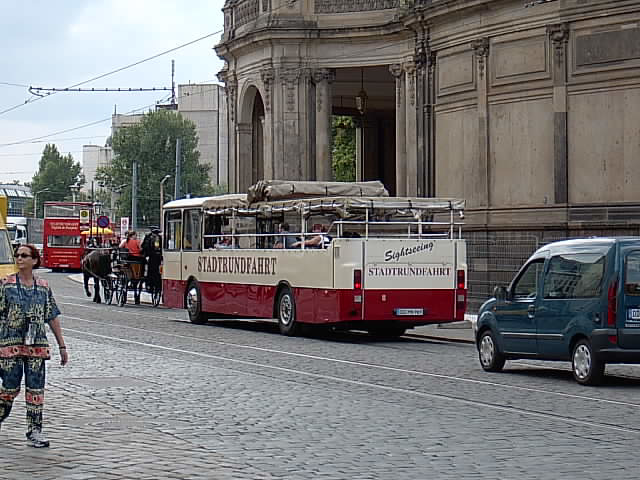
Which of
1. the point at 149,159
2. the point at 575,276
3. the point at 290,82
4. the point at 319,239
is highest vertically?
the point at 149,159

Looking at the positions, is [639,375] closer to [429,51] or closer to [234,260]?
[234,260]

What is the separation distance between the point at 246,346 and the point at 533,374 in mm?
6423

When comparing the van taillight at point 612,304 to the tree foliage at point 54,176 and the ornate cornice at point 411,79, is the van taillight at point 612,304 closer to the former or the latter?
the ornate cornice at point 411,79

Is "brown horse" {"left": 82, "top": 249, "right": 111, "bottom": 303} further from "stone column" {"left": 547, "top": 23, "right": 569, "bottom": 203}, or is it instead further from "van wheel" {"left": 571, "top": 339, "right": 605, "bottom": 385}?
"van wheel" {"left": 571, "top": 339, "right": 605, "bottom": 385}

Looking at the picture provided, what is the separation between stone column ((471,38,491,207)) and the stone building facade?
0.13 ft

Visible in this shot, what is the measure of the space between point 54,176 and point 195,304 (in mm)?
142796

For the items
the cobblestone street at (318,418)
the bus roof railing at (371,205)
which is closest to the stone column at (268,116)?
the bus roof railing at (371,205)

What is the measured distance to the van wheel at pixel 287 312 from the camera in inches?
1035

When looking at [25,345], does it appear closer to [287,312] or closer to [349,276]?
[349,276]

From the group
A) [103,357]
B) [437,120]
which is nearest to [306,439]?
[103,357]

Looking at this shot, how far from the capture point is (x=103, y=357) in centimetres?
2069

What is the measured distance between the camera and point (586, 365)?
55.8 ft

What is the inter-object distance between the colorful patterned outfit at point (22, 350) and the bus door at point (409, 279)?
534 inches

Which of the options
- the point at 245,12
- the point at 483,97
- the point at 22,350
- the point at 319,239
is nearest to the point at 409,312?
the point at 319,239
